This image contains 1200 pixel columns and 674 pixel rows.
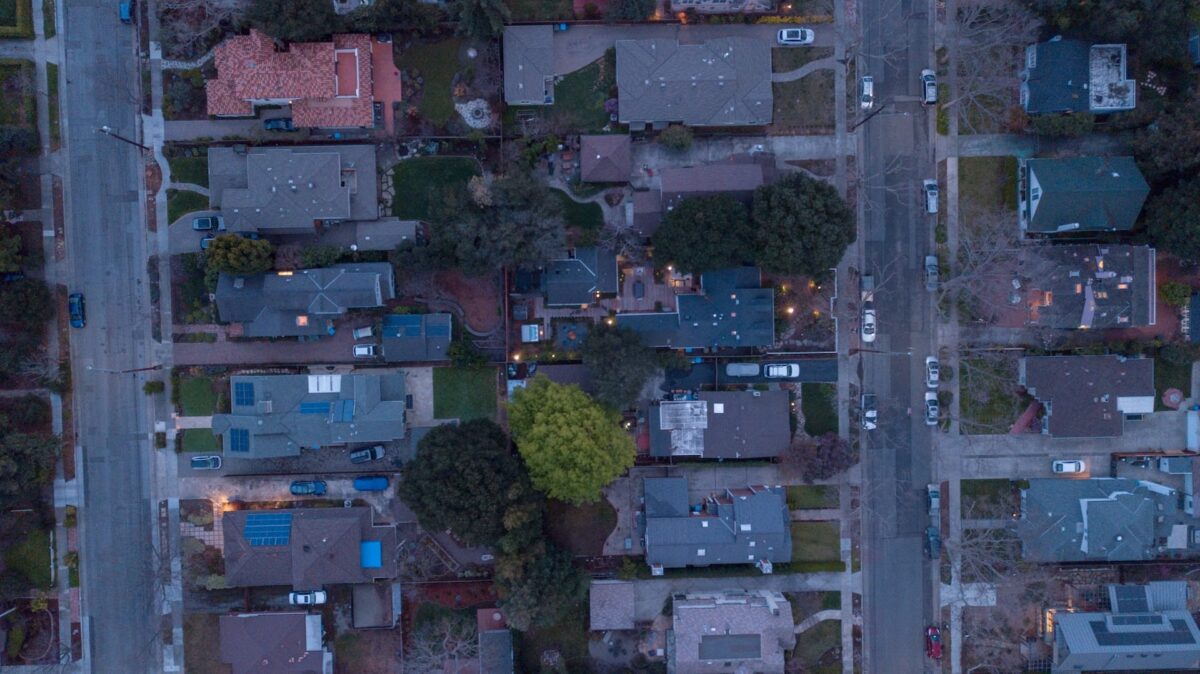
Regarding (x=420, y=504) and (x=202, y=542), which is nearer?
(x=420, y=504)

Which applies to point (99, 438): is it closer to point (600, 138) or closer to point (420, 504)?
point (420, 504)

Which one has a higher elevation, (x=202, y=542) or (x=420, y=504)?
(x=420, y=504)

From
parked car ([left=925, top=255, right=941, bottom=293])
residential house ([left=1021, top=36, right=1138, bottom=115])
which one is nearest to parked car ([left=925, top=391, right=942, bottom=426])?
parked car ([left=925, top=255, right=941, bottom=293])

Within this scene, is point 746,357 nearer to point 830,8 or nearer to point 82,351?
point 830,8

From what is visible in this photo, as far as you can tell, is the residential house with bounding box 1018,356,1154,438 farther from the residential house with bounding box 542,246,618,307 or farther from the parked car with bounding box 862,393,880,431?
the residential house with bounding box 542,246,618,307

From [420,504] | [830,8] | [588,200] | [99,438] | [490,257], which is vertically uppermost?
[830,8]

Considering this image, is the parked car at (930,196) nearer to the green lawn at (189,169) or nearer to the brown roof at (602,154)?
the brown roof at (602,154)

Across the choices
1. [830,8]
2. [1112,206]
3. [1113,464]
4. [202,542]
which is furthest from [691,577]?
[830,8]
